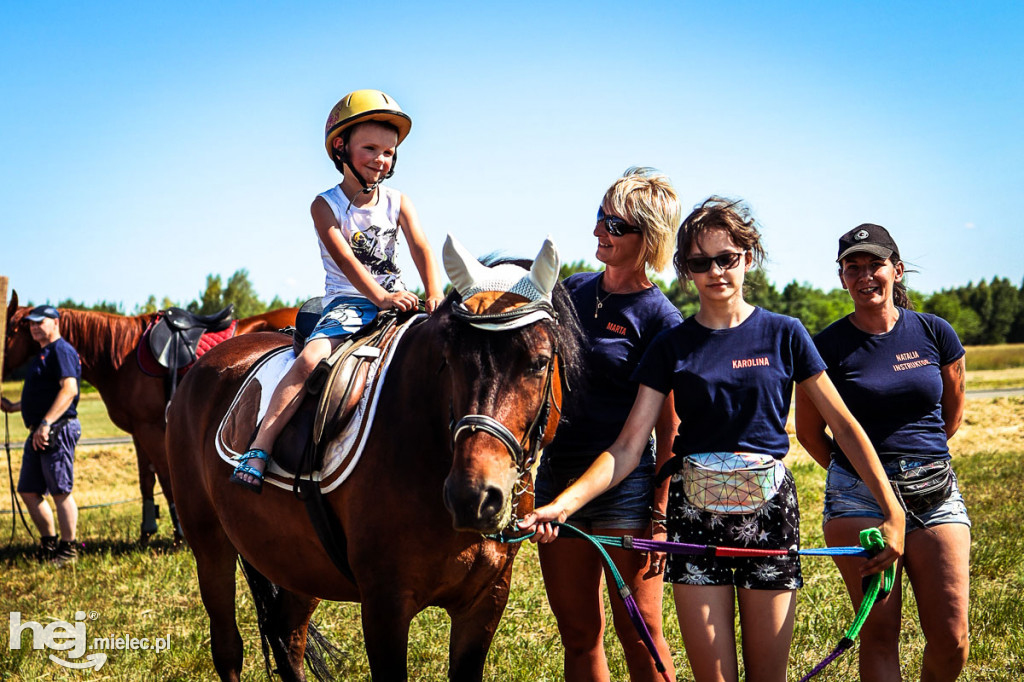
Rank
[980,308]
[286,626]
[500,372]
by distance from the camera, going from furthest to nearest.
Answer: [980,308], [286,626], [500,372]

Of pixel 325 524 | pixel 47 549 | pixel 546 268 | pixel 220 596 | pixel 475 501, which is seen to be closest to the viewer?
pixel 475 501

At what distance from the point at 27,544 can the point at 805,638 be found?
25.9 ft

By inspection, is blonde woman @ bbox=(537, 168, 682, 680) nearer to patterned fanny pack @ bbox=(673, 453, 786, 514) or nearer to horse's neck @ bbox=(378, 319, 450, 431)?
patterned fanny pack @ bbox=(673, 453, 786, 514)

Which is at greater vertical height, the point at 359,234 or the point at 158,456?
the point at 359,234

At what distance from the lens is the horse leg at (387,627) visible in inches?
111

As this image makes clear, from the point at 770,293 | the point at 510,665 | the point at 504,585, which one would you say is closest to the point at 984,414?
the point at 510,665

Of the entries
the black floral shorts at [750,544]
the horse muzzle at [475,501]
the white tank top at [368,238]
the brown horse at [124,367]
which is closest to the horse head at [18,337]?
the brown horse at [124,367]

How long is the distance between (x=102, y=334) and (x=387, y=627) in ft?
22.9

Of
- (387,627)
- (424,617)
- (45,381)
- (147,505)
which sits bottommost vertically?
(424,617)

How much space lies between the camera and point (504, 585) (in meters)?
3.16

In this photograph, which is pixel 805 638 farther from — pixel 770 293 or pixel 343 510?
pixel 770 293

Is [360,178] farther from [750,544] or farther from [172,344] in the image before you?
[172,344]

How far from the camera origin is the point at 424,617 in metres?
5.27

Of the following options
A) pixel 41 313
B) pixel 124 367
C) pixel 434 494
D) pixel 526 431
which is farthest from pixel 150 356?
pixel 526 431
